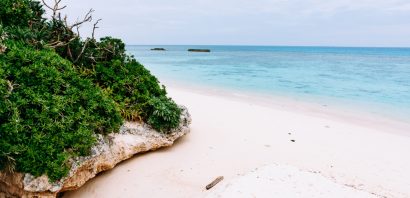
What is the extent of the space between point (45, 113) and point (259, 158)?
3945 millimetres

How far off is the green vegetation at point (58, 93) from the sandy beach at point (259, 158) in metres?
0.82

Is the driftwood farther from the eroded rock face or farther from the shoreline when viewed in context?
the shoreline

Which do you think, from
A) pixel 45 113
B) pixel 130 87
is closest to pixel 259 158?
pixel 130 87

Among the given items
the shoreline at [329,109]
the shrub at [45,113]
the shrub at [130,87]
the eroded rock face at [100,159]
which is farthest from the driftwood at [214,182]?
the shoreline at [329,109]

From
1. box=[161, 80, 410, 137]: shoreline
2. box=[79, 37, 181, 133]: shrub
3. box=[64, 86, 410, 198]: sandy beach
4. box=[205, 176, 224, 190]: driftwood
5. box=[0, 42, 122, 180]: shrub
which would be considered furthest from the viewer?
box=[161, 80, 410, 137]: shoreline

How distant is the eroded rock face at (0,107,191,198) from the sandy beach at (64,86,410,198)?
0.85 ft

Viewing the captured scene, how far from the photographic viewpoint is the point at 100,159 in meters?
5.27

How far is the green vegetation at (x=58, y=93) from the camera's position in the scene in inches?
175

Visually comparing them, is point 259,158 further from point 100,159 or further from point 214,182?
point 100,159

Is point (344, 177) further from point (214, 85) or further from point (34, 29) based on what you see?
point (214, 85)

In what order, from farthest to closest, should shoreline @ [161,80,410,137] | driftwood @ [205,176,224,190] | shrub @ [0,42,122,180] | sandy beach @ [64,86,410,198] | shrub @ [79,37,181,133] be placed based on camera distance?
1. shoreline @ [161,80,410,137]
2. shrub @ [79,37,181,133]
3. sandy beach @ [64,86,410,198]
4. driftwood @ [205,176,224,190]
5. shrub @ [0,42,122,180]

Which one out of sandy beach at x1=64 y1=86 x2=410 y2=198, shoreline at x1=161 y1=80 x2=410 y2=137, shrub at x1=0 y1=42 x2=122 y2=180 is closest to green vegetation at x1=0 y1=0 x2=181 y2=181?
shrub at x1=0 y1=42 x2=122 y2=180

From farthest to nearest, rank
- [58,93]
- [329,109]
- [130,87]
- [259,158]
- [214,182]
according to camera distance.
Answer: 1. [329,109]
2. [130,87]
3. [259,158]
4. [214,182]
5. [58,93]

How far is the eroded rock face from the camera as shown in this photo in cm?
449
